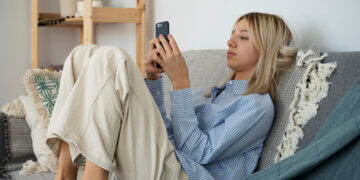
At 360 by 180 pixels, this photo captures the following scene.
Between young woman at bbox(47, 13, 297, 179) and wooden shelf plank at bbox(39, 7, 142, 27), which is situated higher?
wooden shelf plank at bbox(39, 7, 142, 27)

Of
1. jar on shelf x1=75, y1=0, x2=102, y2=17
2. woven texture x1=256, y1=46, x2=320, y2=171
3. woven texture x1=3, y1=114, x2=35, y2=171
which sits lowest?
woven texture x1=3, y1=114, x2=35, y2=171

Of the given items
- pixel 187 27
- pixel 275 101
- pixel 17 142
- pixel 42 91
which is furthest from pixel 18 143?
pixel 187 27

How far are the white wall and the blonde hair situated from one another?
13cm

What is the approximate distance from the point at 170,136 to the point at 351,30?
65cm

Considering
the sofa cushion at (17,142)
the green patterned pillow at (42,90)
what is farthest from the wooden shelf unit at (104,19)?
the sofa cushion at (17,142)

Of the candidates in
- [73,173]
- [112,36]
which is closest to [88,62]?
[73,173]

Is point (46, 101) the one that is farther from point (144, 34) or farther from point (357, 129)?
point (357, 129)

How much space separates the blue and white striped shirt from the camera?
125 centimetres

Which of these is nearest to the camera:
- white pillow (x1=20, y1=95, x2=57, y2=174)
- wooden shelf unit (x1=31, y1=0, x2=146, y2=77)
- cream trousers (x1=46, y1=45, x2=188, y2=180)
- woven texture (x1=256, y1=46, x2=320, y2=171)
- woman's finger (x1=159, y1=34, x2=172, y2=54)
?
cream trousers (x1=46, y1=45, x2=188, y2=180)

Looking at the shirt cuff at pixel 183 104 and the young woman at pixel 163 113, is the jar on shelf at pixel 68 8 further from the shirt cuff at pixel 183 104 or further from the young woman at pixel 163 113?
the shirt cuff at pixel 183 104

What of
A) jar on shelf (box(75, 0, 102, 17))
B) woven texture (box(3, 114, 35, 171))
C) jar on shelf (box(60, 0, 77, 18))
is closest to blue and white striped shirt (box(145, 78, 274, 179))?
woven texture (box(3, 114, 35, 171))

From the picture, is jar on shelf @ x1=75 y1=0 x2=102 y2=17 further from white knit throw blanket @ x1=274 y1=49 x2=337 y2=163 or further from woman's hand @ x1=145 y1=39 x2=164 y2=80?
white knit throw blanket @ x1=274 y1=49 x2=337 y2=163

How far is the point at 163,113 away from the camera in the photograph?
1.52 m

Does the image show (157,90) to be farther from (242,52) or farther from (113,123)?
(113,123)
